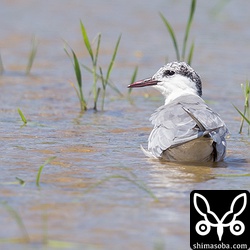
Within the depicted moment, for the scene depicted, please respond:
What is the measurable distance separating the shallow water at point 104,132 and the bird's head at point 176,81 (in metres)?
0.40

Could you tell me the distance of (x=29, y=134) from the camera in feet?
21.9

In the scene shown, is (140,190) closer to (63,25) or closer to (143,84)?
(143,84)

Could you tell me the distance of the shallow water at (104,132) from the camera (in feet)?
14.4

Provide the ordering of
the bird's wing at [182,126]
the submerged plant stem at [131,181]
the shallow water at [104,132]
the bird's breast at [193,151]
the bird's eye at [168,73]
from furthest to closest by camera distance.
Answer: the bird's eye at [168,73], the bird's breast at [193,151], the bird's wing at [182,126], the submerged plant stem at [131,181], the shallow water at [104,132]

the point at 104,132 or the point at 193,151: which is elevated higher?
the point at 193,151

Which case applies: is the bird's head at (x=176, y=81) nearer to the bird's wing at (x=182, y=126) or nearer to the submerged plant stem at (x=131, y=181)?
the bird's wing at (x=182, y=126)

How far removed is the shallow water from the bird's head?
396 millimetres

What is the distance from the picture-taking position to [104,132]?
6.91 m

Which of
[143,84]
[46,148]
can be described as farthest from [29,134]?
[143,84]

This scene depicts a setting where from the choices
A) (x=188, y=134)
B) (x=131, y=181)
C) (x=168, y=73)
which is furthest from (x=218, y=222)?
(x=168, y=73)

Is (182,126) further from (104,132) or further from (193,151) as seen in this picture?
(104,132)

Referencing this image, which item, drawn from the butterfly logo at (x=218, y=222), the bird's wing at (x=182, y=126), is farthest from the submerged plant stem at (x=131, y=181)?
the bird's wing at (x=182, y=126)

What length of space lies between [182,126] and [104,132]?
142 centimetres

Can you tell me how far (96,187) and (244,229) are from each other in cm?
105
